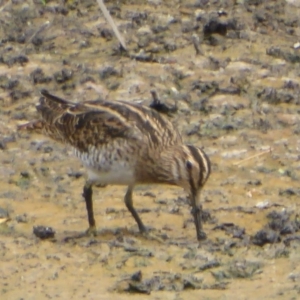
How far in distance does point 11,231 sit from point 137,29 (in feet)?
14.5

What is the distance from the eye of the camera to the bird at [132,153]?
866 centimetres

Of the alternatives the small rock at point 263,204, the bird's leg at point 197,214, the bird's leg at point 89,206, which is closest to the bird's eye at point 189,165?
the bird's leg at point 197,214

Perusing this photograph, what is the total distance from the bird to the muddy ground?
14.7 inches

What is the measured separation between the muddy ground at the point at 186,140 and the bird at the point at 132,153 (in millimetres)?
374

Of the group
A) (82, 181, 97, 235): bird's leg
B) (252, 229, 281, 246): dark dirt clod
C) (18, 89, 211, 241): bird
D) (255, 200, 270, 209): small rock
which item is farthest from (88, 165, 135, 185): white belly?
(255, 200, 270, 209): small rock

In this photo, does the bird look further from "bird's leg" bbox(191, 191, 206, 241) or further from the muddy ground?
the muddy ground

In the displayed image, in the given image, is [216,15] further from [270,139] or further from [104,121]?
[104,121]

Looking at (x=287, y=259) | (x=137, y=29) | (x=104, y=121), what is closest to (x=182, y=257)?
(x=287, y=259)

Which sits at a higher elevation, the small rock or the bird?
the bird

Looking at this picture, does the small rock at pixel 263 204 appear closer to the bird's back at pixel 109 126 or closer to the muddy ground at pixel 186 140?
the muddy ground at pixel 186 140

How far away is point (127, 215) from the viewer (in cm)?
941

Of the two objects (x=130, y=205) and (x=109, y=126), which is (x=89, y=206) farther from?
(x=109, y=126)

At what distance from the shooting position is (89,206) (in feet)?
29.4

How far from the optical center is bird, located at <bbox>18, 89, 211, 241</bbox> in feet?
28.4
